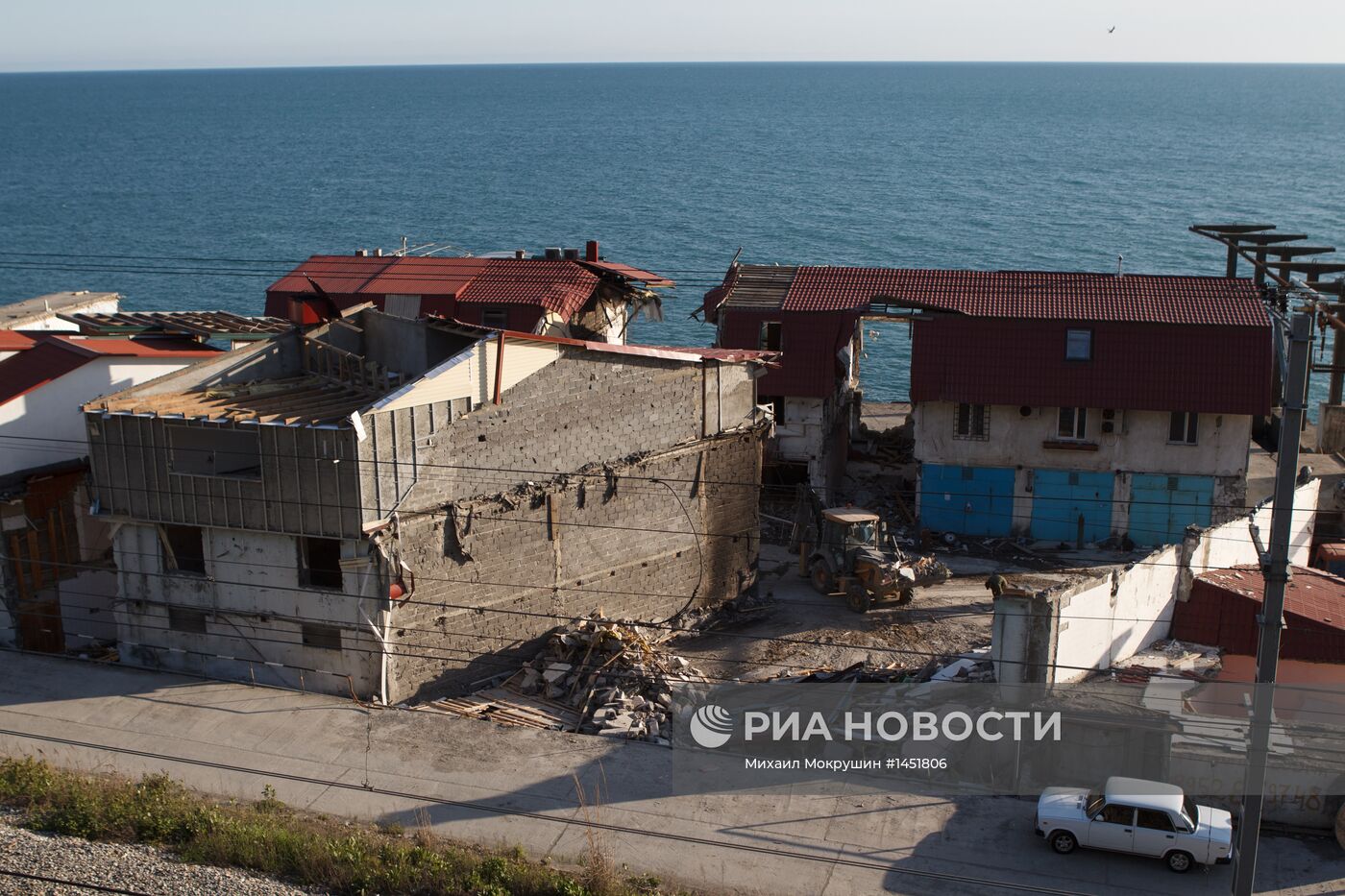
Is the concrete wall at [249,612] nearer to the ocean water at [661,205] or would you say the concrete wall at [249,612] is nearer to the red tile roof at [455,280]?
the red tile roof at [455,280]

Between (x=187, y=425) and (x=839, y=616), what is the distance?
15.7 m

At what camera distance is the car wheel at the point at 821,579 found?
Answer: 3441cm

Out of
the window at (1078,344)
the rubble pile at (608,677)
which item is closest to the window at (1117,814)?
the rubble pile at (608,677)

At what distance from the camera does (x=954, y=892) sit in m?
20.5

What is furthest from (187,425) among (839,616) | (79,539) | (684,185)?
(684,185)

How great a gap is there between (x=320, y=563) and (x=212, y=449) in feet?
10.1

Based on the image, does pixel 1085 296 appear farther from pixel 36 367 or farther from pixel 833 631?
pixel 36 367

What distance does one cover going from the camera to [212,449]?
87.4 ft

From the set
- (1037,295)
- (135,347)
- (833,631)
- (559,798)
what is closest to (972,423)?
(1037,295)

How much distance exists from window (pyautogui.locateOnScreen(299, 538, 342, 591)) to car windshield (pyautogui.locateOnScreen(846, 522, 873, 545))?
1312 cm

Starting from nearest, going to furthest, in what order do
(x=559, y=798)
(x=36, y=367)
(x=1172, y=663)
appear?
(x=559, y=798), (x=1172, y=663), (x=36, y=367)

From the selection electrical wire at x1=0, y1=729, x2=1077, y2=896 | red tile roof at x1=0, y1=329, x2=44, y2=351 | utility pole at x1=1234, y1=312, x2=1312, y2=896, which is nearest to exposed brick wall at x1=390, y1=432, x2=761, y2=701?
electrical wire at x1=0, y1=729, x2=1077, y2=896

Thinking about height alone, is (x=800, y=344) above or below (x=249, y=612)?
above

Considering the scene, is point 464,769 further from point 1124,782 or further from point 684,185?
point 684,185
